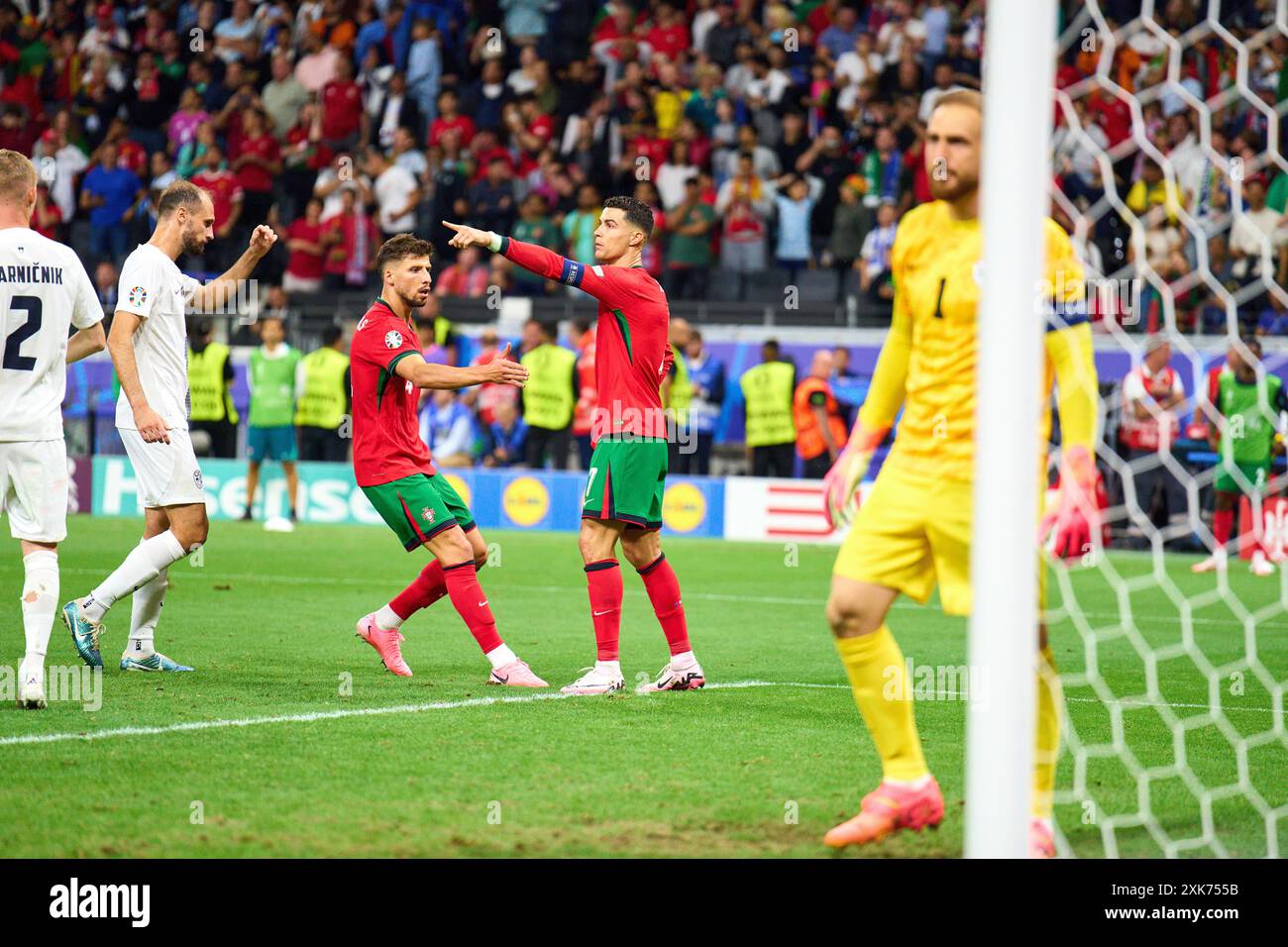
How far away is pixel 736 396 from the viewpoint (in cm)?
1773

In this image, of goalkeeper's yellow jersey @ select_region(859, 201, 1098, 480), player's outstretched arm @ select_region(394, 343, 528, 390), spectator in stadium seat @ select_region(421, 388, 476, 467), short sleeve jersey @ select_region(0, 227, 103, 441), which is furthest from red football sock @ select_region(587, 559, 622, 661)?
spectator in stadium seat @ select_region(421, 388, 476, 467)

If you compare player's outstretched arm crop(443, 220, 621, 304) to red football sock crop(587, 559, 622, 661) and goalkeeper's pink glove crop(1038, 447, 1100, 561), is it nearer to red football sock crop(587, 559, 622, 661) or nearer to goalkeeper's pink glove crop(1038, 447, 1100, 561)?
red football sock crop(587, 559, 622, 661)

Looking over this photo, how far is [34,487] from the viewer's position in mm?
6203

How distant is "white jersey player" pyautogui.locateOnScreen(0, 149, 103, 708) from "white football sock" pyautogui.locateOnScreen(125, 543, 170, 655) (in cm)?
101

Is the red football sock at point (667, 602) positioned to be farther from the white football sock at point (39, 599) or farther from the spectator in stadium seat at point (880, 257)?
the spectator in stadium seat at point (880, 257)

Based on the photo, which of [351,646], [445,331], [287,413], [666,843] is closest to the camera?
[666,843]

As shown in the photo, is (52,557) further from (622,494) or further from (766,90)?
(766,90)

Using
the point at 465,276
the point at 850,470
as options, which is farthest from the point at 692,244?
the point at 850,470

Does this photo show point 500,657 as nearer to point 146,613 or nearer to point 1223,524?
point 146,613

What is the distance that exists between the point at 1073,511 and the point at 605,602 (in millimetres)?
3366

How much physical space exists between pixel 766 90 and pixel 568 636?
12.5 metres

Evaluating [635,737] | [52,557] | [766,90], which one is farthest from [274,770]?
[766,90]
